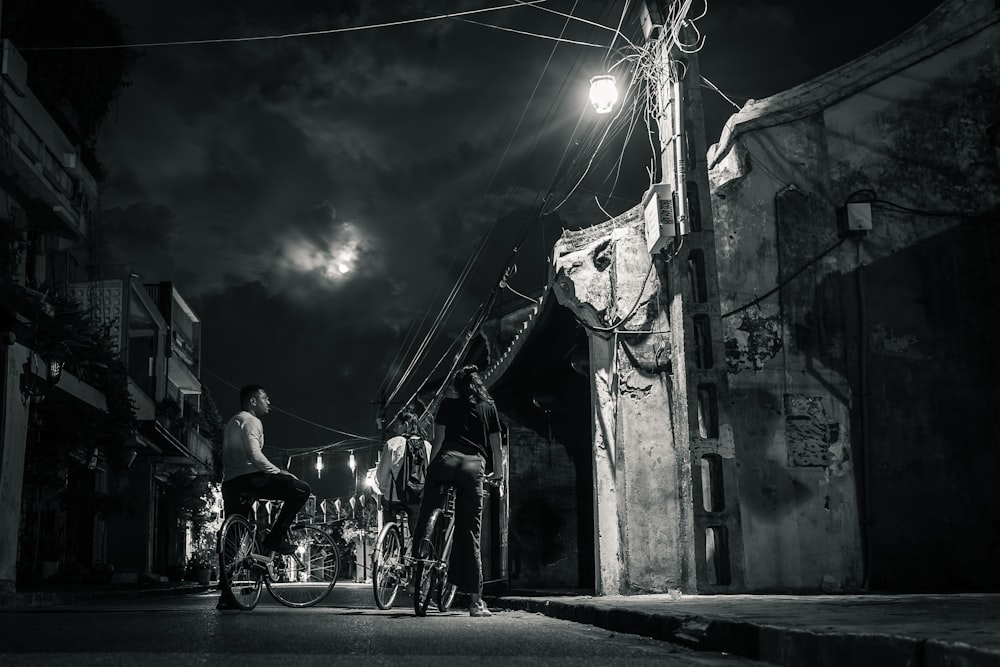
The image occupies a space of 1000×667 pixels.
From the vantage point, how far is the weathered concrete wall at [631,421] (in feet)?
37.1

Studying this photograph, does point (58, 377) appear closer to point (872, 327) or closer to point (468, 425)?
point (468, 425)

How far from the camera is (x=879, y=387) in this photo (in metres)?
10.7

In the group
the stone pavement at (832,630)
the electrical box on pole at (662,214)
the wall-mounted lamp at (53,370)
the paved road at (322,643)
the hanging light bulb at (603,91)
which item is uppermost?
the hanging light bulb at (603,91)

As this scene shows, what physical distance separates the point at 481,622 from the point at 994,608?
11.0 feet

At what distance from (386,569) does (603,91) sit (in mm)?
5934

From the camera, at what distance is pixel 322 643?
5.32 m

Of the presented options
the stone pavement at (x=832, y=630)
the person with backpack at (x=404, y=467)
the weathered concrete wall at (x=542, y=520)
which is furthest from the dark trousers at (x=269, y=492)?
the weathered concrete wall at (x=542, y=520)

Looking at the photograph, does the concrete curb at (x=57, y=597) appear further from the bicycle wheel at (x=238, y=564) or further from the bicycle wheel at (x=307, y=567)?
the bicycle wheel at (x=238, y=564)

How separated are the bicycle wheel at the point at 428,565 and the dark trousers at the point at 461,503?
0.07 metres

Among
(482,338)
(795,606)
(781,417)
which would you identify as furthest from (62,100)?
(795,606)

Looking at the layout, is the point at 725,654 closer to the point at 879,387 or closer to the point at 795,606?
the point at 795,606

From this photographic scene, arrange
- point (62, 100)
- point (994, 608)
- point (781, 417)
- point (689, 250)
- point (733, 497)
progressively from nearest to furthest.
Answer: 1. point (994, 608)
2. point (733, 497)
3. point (689, 250)
4. point (781, 417)
5. point (62, 100)

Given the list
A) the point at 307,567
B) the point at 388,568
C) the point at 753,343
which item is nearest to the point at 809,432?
the point at 753,343

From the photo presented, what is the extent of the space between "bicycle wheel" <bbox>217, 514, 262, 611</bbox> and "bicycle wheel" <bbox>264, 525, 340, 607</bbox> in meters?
0.31
